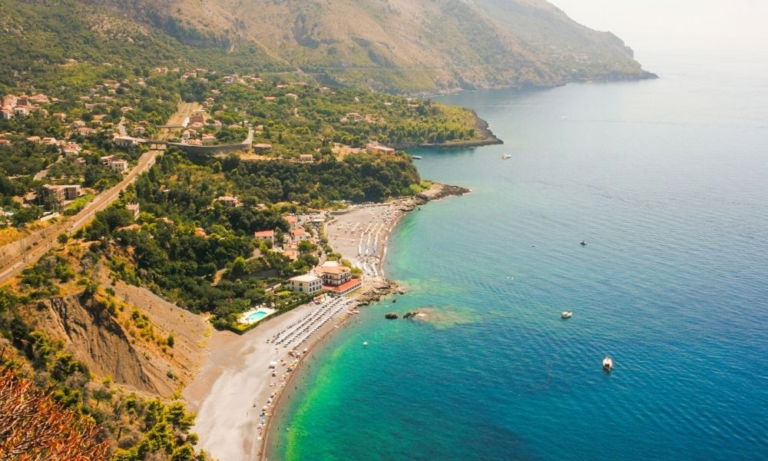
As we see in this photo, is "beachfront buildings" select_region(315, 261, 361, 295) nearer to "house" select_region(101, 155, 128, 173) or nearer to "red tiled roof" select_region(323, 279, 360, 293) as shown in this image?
"red tiled roof" select_region(323, 279, 360, 293)

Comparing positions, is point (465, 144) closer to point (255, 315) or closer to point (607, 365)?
point (255, 315)

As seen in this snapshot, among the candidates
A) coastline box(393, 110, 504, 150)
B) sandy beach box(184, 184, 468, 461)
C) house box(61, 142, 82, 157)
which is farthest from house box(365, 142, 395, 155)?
house box(61, 142, 82, 157)

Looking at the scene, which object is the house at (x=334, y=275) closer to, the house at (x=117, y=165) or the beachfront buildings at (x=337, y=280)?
the beachfront buildings at (x=337, y=280)

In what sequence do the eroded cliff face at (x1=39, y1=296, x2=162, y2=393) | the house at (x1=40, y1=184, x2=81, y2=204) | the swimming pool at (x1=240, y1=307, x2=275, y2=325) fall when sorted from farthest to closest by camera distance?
the house at (x1=40, y1=184, x2=81, y2=204) → the swimming pool at (x1=240, y1=307, x2=275, y2=325) → the eroded cliff face at (x1=39, y1=296, x2=162, y2=393)

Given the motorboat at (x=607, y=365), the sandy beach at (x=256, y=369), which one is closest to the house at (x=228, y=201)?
the sandy beach at (x=256, y=369)

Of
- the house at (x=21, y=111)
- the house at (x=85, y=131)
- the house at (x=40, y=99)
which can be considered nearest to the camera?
the house at (x=85, y=131)

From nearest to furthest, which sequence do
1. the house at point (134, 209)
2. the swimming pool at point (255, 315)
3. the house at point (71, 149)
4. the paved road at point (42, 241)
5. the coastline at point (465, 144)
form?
the paved road at point (42, 241)
the swimming pool at point (255, 315)
the house at point (134, 209)
the house at point (71, 149)
the coastline at point (465, 144)

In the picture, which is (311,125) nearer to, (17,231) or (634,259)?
(634,259)
